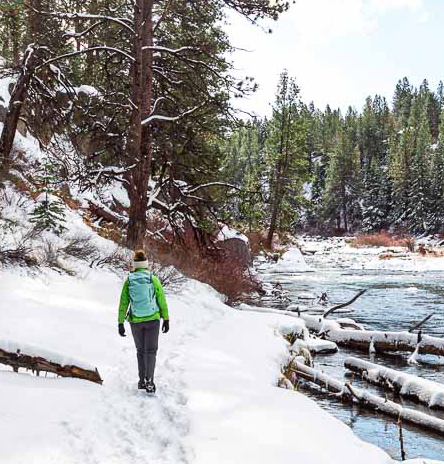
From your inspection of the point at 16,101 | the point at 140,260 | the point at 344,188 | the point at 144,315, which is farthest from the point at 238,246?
the point at 344,188

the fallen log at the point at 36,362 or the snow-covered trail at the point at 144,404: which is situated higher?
the fallen log at the point at 36,362

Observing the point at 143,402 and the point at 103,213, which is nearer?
the point at 143,402

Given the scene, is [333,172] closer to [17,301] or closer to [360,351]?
[360,351]

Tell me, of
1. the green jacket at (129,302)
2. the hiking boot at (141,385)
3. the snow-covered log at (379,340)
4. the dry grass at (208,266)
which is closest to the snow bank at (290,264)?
the dry grass at (208,266)

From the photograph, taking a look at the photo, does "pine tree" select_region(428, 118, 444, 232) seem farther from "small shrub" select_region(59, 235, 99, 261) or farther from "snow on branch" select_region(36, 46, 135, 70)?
"snow on branch" select_region(36, 46, 135, 70)

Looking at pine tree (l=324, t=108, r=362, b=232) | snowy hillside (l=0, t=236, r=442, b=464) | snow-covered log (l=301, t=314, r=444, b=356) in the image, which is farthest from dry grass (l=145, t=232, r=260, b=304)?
pine tree (l=324, t=108, r=362, b=232)

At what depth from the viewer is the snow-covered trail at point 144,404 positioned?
13.9 ft

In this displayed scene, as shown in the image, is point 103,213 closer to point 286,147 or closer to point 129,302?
point 129,302

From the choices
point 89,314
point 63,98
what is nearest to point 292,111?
point 63,98

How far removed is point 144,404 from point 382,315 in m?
12.7

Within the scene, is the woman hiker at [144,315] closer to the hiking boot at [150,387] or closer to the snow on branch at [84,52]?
the hiking boot at [150,387]

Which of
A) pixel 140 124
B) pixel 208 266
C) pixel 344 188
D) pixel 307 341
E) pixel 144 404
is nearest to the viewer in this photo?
pixel 144 404

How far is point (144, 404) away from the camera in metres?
5.50

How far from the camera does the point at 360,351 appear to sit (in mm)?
12273
